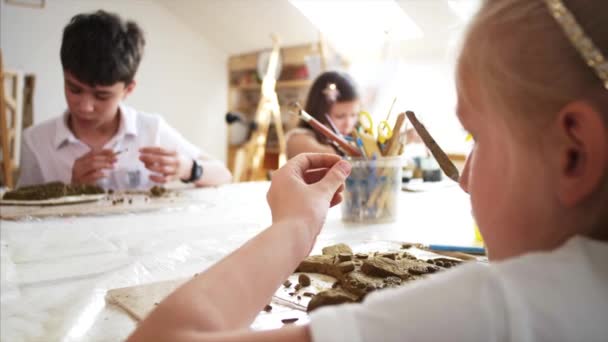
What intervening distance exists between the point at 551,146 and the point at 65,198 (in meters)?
0.74

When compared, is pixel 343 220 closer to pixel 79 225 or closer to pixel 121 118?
pixel 79 225

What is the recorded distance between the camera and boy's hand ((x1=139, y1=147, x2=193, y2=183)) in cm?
92

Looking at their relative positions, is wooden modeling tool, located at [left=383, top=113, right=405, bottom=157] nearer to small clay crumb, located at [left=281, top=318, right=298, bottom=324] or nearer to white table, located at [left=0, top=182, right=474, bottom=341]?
white table, located at [left=0, top=182, right=474, bottom=341]

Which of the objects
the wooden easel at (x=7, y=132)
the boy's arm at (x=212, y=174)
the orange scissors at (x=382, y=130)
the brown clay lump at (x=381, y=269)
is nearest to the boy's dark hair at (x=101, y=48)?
the wooden easel at (x=7, y=132)

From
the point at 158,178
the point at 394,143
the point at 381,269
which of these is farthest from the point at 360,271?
the point at 158,178

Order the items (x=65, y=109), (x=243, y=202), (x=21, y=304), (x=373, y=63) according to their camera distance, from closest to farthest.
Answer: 1. (x=21, y=304)
2. (x=243, y=202)
3. (x=65, y=109)
4. (x=373, y=63)

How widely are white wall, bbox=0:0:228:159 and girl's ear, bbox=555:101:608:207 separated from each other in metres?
0.58

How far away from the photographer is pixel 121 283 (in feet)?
1.35

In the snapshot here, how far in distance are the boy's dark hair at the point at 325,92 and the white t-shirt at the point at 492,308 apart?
3.15 ft

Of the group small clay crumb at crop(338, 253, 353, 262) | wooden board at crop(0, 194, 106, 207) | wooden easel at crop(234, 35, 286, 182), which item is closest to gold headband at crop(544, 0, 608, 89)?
small clay crumb at crop(338, 253, 353, 262)

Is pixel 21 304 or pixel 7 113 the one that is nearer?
pixel 21 304

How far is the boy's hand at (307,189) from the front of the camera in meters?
0.28

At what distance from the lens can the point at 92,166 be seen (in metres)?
0.85

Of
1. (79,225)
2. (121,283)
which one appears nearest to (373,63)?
(79,225)
